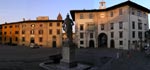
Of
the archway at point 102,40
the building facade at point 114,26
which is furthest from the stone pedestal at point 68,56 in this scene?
the archway at point 102,40

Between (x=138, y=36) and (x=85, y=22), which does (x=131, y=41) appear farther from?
(x=85, y=22)

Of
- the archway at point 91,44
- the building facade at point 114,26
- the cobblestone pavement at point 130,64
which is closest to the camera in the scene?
the cobblestone pavement at point 130,64

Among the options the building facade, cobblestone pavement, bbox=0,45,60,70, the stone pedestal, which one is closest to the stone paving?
cobblestone pavement, bbox=0,45,60,70

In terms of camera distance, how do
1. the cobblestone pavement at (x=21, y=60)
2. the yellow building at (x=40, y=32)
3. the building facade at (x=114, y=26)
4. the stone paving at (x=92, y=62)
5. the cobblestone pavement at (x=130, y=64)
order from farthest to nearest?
the yellow building at (x=40, y=32), the building facade at (x=114, y=26), the cobblestone pavement at (x=130, y=64), the stone paving at (x=92, y=62), the cobblestone pavement at (x=21, y=60)

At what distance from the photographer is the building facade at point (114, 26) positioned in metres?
44.1

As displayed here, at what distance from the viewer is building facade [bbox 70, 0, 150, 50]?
44128mm

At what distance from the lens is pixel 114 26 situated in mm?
47531

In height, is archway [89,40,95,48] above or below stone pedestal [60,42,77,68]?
below

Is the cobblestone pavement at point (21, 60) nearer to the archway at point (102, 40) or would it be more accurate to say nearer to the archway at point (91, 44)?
the archway at point (91, 44)

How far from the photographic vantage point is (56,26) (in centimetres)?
6581

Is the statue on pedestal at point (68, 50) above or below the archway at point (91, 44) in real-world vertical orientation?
above

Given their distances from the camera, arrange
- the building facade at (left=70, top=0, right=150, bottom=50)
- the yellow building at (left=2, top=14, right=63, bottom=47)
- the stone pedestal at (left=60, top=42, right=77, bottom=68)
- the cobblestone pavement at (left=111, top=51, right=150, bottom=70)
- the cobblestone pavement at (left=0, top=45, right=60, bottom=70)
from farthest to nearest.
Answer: the yellow building at (left=2, top=14, right=63, bottom=47) < the building facade at (left=70, top=0, right=150, bottom=50) < the cobblestone pavement at (left=111, top=51, right=150, bottom=70) < the cobblestone pavement at (left=0, top=45, right=60, bottom=70) < the stone pedestal at (left=60, top=42, right=77, bottom=68)

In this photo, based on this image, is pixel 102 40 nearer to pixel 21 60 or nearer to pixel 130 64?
pixel 130 64

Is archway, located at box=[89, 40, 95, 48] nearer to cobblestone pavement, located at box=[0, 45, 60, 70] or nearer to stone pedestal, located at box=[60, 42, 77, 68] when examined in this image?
cobblestone pavement, located at box=[0, 45, 60, 70]
